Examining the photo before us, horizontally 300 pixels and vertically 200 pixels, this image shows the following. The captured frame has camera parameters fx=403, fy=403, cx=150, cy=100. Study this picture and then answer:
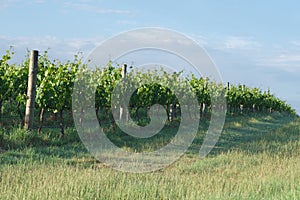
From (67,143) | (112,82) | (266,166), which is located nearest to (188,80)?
(112,82)

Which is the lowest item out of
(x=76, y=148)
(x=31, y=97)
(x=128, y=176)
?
(x=128, y=176)

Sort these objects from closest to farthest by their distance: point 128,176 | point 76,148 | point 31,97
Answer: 1. point 128,176
2. point 76,148
3. point 31,97

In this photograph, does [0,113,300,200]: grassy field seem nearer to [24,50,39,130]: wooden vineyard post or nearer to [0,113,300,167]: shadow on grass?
[0,113,300,167]: shadow on grass

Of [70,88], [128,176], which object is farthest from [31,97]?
[128,176]

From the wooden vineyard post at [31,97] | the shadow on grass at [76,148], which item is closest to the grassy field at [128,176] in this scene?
the shadow on grass at [76,148]

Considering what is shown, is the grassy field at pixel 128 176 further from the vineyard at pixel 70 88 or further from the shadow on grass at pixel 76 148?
the vineyard at pixel 70 88

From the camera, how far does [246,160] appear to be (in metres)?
9.57

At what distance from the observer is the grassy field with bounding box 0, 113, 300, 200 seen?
5.80m

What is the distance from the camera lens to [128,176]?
7152 mm

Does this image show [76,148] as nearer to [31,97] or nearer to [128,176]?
[31,97]

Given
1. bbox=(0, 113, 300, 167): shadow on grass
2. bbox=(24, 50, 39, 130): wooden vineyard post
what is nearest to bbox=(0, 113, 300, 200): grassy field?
bbox=(0, 113, 300, 167): shadow on grass

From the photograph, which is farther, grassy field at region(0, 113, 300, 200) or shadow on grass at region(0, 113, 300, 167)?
shadow on grass at region(0, 113, 300, 167)

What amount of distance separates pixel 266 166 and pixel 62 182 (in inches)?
176

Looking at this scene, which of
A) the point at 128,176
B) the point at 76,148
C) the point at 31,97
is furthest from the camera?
the point at 31,97
